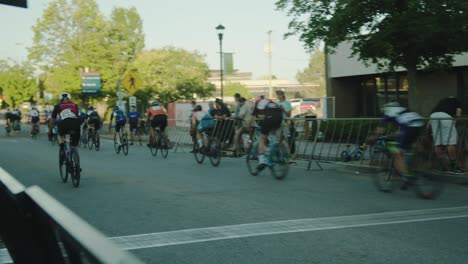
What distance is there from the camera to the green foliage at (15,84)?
3477 inches

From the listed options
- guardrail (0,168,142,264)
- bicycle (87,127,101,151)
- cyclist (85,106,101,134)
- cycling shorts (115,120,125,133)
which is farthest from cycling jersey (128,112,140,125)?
guardrail (0,168,142,264)

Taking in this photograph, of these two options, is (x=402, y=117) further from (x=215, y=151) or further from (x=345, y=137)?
(x=215, y=151)

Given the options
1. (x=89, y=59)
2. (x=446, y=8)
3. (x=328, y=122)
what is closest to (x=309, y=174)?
(x=328, y=122)

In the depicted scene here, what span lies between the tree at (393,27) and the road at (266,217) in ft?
9.82

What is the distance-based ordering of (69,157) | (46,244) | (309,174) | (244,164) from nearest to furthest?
1. (46,244)
2. (69,157)
3. (309,174)
4. (244,164)

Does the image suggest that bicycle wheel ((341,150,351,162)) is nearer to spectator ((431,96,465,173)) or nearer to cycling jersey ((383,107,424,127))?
spectator ((431,96,465,173))

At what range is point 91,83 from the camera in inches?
1693

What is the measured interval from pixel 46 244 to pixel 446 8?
11.4 metres

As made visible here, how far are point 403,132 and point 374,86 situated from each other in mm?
19278

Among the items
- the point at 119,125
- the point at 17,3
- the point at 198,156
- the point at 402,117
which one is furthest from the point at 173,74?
the point at 17,3

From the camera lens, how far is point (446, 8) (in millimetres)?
12336

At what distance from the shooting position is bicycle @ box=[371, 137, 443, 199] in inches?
363

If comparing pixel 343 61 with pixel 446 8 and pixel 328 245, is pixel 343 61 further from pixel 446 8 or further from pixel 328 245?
pixel 328 245

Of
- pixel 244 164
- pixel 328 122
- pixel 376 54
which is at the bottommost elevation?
pixel 244 164
